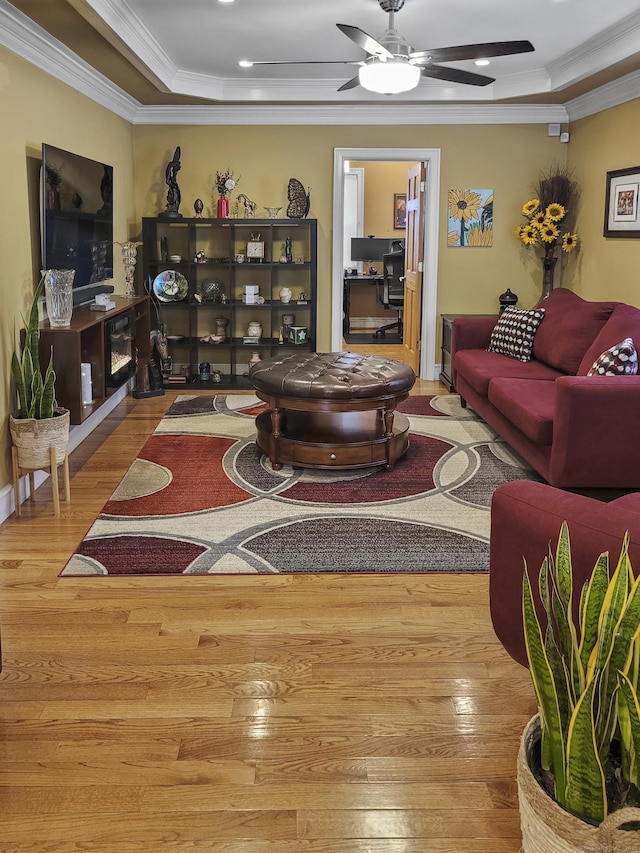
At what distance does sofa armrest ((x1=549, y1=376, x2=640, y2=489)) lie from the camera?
383 centimetres

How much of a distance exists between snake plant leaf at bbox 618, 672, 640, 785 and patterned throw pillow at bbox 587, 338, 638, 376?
2.99 metres

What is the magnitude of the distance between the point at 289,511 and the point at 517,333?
256cm

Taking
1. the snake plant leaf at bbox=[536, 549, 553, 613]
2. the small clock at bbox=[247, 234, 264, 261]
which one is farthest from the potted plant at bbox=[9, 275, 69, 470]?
the small clock at bbox=[247, 234, 264, 261]

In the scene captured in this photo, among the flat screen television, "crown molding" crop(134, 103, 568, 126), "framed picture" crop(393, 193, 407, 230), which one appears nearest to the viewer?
A: the flat screen television

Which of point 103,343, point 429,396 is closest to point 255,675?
point 103,343

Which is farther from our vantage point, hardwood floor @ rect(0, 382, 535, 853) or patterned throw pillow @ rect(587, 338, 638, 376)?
patterned throw pillow @ rect(587, 338, 638, 376)

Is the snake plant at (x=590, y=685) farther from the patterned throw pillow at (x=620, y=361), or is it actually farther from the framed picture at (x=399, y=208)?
the framed picture at (x=399, y=208)

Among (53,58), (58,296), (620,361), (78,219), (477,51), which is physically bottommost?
(620,361)

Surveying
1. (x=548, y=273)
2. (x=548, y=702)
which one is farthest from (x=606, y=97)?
(x=548, y=702)

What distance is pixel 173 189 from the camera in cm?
Result: 700

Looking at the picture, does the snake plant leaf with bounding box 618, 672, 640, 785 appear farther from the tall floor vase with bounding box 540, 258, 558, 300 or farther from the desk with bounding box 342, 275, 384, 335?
the desk with bounding box 342, 275, 384, 335

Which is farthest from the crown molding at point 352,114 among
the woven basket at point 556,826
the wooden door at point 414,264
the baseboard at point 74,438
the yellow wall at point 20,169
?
the woven basket at point 556,826

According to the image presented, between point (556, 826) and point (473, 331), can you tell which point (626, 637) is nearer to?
point (556, 826)

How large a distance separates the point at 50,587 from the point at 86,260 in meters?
2.80
